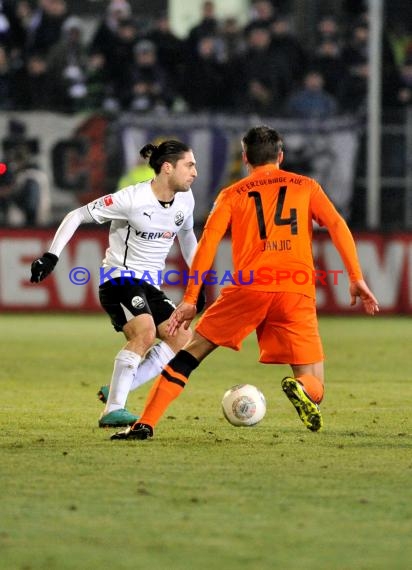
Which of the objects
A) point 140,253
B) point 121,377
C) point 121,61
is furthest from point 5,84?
point 121,377

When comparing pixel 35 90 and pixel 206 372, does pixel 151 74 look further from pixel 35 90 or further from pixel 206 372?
pixel 206 372

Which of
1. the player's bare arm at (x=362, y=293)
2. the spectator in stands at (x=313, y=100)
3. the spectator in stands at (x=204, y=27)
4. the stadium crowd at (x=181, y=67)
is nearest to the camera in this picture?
the player's bare arm at (x=362, y=293)

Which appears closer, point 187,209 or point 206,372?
point 187,209

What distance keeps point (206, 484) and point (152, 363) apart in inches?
101

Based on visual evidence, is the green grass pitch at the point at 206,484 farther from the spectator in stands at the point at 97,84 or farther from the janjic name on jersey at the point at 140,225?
the spectator in stands at the point at 97,84

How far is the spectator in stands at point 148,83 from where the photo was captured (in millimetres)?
18609

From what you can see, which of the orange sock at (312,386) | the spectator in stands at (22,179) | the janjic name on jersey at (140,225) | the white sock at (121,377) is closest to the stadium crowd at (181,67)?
the spectator in stands at (22,179)

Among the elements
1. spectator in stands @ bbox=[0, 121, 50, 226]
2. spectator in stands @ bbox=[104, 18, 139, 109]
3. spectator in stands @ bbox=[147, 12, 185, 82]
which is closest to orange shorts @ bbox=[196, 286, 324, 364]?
spectator in stands @ bbox=[0, 121, 50, 226]

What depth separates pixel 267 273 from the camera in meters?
7.32

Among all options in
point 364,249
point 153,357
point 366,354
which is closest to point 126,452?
point 153,357

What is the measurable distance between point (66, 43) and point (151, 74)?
131 cm

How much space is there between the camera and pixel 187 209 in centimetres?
841

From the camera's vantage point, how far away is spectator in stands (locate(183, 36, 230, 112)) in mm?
18656

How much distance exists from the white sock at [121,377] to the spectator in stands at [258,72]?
1123cm
